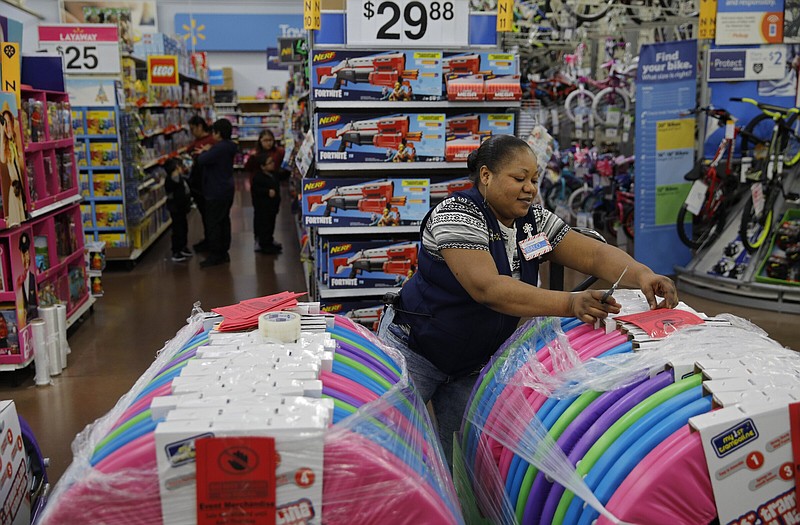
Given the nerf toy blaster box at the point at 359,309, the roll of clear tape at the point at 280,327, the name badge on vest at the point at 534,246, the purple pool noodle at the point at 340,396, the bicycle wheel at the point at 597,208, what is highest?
the name badge on vest at the point at 534,246

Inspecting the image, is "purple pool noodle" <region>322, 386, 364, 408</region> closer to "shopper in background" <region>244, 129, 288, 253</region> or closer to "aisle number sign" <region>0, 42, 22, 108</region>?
"aisle number sign" <region>0, 42, 22, 108</region>

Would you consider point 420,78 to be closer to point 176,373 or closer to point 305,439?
point 176,373

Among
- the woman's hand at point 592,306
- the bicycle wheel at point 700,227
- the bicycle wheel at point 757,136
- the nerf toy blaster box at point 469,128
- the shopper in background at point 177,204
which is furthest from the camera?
the shopper in background at point 177,204

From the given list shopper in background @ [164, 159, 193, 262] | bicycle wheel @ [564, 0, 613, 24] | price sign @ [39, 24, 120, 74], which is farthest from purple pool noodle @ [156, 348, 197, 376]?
bicycle wheel @ [564, 0, 613, 24]

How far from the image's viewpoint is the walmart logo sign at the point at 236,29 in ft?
72.2

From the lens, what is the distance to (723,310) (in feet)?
21.3

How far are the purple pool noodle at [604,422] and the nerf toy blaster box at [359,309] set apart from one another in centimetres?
366

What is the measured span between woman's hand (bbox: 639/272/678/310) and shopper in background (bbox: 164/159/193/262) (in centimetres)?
776

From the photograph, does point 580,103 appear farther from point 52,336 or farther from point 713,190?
point 52,336

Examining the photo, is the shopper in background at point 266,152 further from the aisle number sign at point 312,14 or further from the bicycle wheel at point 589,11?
the aisle number sign at point 312,14

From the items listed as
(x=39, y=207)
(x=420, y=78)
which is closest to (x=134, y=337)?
(x=39, y=207)

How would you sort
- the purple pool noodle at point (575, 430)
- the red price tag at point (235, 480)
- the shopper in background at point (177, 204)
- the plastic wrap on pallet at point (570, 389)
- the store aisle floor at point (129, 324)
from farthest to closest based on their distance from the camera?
the shopper in background at point (177, 204), the store aisle floor at point (129, 324), the purple pool noodle at point (575, 430), the plastic wrap on pallet at point (570, 389), the red price tag at point (235, 480)

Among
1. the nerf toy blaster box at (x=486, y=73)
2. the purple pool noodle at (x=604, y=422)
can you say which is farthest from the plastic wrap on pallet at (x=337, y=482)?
the nerf toy blaster box at (x=486, y=73)

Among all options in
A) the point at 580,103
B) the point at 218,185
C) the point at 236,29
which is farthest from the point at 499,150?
the point at 236,29
